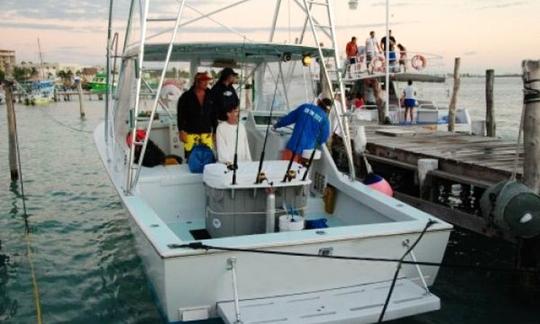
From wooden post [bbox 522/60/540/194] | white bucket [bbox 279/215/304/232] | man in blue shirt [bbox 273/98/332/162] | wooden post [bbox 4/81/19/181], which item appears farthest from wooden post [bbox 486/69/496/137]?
wooden post [bbox 4/81/19/181]

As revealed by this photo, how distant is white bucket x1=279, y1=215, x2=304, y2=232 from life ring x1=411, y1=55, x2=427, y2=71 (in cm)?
→ 1808

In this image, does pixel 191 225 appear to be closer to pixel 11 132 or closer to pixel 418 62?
pixel 11 132

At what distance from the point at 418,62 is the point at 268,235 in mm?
18760

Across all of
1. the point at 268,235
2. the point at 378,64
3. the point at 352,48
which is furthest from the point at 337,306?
the point at 352,48

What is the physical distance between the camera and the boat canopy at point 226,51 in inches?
251

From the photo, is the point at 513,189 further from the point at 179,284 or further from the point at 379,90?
the point at 379,90

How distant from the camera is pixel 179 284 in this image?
13.5 ft

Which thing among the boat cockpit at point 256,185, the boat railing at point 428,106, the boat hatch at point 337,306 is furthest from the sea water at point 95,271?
the boat railing at point 428,106

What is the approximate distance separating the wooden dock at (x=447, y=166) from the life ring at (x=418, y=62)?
32.8ft

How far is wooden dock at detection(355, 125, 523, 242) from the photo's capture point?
748 cm

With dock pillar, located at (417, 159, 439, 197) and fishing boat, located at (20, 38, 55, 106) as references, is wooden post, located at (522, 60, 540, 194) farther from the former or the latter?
fishing boat, located at (20, 38, 55, 106)

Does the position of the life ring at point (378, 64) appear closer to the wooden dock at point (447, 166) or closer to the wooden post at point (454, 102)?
the wooden post at point (454, 102)

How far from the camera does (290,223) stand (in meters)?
4.92

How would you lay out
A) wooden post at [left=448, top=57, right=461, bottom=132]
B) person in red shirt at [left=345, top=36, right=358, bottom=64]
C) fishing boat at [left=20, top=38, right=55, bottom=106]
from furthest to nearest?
fishing boat at [left=20, top=38, right=55, bottom=106]
person in red shirt at [left=345, top=36, right=358, bottom=64]
wooden post at [left=448, top=57, right=461, bottom=132]
